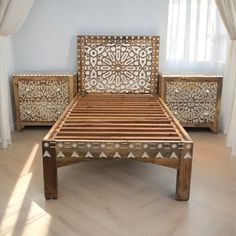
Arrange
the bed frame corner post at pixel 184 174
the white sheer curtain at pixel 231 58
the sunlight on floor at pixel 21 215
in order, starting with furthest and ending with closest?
the white sheer curtain at pixel 231 58 < the bed frame corner post at pixel 184 174 < the sunlight on floor at pixel 21 215

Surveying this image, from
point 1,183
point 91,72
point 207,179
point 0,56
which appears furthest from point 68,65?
point 207,179

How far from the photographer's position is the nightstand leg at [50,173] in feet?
6.96

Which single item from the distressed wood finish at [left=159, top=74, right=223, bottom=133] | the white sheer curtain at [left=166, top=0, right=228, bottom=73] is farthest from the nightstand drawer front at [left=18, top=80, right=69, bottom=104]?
the white sheer curtain at [left=166, top=0, right=228, bottom=73]

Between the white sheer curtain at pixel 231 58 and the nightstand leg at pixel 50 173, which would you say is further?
the white sheer curtain at pixel 231 58

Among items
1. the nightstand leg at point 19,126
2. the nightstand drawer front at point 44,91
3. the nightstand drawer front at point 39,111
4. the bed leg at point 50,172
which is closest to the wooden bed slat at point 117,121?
the bed leg at point 50,172

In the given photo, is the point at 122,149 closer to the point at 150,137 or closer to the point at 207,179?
the point at 150,137

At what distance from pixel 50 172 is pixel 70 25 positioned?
7.58 feet

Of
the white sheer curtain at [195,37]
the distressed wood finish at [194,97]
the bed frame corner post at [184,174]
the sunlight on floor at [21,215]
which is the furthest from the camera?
the white sheer curtain at [195,37]

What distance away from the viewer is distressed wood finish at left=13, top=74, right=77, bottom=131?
3580mm

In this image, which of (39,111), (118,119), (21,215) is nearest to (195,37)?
(118,119)

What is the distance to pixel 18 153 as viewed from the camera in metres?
3.02

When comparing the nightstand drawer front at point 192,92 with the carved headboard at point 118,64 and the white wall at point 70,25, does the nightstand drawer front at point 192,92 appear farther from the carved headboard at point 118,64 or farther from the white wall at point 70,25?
the white wall at point 70,25

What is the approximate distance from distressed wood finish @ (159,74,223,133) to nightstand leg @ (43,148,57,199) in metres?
1.90

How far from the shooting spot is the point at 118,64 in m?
3.78
